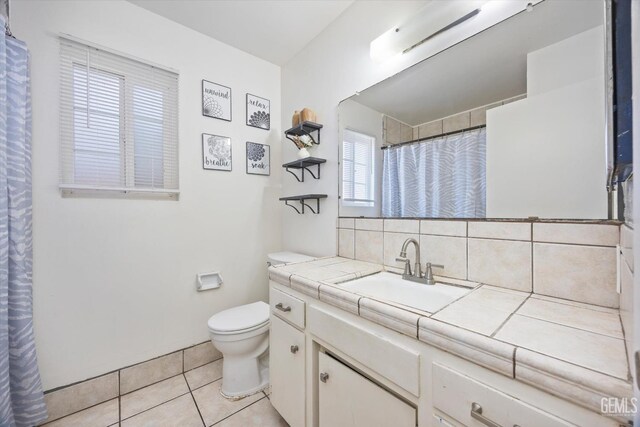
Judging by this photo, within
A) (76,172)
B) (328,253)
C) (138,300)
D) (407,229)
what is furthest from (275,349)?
(76,172)

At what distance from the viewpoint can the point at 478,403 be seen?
1.83 ft

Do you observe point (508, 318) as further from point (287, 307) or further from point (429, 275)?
point (287, 307)

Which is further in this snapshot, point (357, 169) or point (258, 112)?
point (258, 112)

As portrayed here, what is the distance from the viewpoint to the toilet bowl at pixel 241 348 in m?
1.49

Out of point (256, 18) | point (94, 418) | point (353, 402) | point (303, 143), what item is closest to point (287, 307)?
point (353, 402)

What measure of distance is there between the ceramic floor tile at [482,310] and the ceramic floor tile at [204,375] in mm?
1727

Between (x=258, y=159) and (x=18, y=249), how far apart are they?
4.91 feet

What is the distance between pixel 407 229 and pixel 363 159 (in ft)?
1.82

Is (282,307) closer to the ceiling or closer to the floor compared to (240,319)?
closer to the ceiling

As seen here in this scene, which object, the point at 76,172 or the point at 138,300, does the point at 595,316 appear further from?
the point at 76,172

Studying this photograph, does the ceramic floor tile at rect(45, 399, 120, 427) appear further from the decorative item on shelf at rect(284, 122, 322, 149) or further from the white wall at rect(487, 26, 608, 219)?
the white wall at rect(487, 26, 608, 219)

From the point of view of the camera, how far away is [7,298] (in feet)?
3.84

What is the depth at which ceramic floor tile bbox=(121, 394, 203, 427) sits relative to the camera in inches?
52.2

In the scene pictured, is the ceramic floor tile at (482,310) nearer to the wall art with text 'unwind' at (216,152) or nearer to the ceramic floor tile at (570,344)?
the ceramic floor tile at (570,344)
